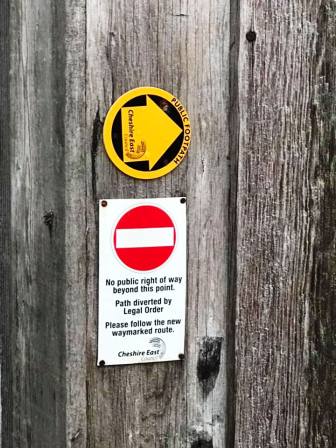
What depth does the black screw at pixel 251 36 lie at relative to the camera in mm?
2033

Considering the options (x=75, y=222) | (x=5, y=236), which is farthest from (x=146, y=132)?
(x=5, y=236)

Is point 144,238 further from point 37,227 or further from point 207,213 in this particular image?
point 37,227

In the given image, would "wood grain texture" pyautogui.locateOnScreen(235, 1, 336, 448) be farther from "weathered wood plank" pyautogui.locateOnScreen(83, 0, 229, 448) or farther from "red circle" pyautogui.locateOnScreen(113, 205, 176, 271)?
Answer: "red circle" pyautogui.locateOnScreen(113, 205, 176, 271)

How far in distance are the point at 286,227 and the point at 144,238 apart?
0.39 m

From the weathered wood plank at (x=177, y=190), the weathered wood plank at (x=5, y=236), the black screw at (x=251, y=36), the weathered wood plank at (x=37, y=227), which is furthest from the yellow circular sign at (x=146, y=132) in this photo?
the weathered wood plank at (x=5, y=236)

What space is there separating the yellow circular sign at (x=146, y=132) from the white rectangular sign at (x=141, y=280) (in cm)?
9

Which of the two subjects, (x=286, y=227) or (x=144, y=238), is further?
(x=286, y=227)

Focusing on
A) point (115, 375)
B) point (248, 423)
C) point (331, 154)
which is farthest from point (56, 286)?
point (331, 154)

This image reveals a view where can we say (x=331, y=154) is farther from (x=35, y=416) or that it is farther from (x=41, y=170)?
(x=35, y=416)

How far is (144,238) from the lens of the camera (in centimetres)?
198

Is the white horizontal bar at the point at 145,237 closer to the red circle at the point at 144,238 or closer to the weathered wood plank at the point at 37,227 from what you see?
the red circle at the point at 144,238

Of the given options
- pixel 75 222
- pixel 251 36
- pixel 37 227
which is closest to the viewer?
pixel 75 222

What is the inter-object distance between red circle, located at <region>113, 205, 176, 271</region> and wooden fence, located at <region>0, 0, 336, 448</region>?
51 millimetres

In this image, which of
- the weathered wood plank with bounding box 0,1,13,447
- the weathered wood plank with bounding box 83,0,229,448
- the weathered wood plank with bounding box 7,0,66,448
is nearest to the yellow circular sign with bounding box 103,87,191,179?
the weathered wood plank with bounding box 83,0,229,448
